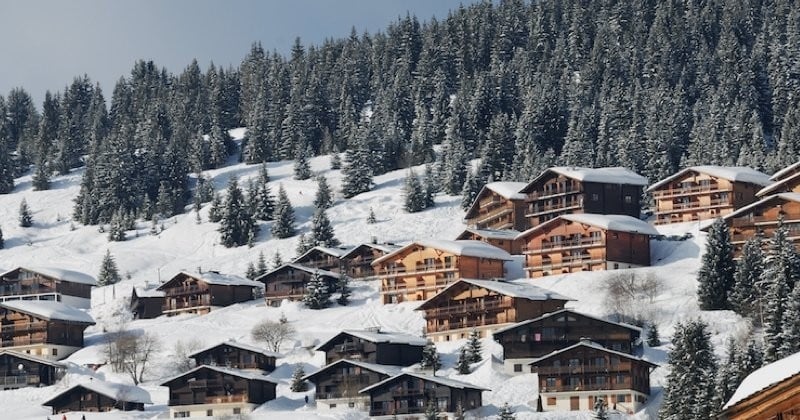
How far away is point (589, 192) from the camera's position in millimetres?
107000

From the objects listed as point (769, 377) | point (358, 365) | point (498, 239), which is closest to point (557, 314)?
point (358, 365)

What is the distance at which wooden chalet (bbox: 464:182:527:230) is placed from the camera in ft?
366

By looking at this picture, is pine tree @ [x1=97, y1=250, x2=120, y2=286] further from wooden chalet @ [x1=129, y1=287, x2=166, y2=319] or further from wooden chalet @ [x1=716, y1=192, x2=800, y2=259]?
wooden chalet @ [x1=716, y1=192, x2=800, y2=259]

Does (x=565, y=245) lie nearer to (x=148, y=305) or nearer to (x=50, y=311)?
(x=148, y=305)

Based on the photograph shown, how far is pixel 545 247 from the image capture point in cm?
9500

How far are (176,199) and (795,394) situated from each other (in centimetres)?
13971

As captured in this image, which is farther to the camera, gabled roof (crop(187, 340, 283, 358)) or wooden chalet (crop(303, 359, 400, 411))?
gabled roof (crop(187, 340, 283, 358))

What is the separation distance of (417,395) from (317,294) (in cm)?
2663

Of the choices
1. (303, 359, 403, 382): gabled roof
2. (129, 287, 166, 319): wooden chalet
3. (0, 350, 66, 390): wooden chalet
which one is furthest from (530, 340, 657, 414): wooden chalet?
(129, 287, 166, 319): wooden chalet

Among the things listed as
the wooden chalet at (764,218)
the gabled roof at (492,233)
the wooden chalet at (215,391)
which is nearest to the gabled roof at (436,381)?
the wooden chalet at (215,391)

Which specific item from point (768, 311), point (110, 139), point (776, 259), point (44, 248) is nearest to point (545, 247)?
point (776, 259)

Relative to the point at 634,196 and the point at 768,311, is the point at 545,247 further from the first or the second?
the point at 768,311

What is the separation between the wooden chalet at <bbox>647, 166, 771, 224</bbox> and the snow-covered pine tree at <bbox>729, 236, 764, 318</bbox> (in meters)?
23.1

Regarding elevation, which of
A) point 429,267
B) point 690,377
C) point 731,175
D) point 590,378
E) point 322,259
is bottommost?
point 690,377
